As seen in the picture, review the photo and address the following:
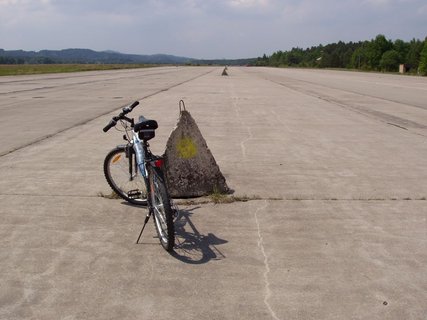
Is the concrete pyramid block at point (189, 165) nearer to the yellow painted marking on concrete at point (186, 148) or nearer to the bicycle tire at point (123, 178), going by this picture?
the yellow painted marking on concrete at point (186, 148)

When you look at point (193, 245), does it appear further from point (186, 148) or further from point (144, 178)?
point (186, 148)

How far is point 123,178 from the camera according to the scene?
5922mm

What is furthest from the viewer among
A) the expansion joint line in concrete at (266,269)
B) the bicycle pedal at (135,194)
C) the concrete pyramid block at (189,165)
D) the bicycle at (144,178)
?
the concrete pyramid block at (189,165)

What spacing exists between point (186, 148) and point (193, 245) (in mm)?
1686

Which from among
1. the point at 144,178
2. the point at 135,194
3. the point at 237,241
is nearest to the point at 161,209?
the point at 144,178

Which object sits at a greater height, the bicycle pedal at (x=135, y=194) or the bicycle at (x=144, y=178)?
the bicycle at (x=144, y=178)

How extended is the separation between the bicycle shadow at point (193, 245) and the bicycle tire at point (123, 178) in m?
0.75

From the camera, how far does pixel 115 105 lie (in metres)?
18.2

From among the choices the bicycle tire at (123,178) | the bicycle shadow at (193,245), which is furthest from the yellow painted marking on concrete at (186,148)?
the bicycle shadow at (193,245)

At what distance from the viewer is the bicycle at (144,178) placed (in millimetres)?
4262

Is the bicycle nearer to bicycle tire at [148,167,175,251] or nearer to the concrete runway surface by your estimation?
bicycle tire at [148,167,175,251]

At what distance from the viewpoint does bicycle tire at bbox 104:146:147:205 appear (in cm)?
569

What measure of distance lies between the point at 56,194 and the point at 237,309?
3.64 m

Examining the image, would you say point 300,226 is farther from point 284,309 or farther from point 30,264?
point 30,264
